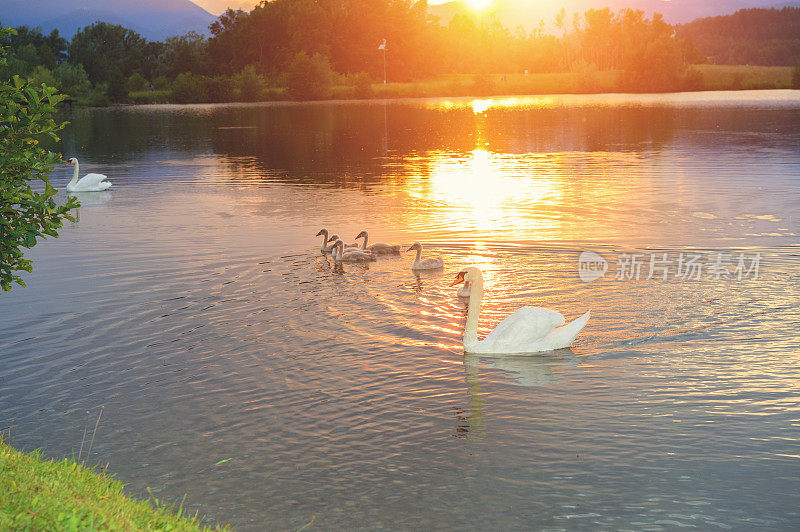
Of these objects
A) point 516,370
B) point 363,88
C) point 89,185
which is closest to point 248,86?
point 363,88

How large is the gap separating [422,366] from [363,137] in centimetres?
4917

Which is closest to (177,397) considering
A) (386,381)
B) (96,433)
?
(96,433)

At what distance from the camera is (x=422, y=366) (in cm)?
1248

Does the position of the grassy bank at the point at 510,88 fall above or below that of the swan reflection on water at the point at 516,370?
above

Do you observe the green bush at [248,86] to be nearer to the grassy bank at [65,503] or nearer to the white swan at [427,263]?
the white swan at [427,263]

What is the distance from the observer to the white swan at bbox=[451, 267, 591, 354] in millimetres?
12750

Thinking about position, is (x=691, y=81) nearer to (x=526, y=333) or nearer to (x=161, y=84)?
(x=161, y=84)

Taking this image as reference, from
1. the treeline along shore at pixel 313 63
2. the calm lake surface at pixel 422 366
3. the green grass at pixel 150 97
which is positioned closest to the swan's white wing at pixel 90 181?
the calm lake surface at pixel 422 366

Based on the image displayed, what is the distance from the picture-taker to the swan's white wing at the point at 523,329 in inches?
501

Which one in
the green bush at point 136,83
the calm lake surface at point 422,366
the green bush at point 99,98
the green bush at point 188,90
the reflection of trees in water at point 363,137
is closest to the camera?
the calm lake surface at point 422,366

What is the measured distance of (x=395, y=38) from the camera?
183625 mm

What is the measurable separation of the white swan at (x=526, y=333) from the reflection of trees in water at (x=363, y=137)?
2191cm

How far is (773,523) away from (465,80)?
171 m

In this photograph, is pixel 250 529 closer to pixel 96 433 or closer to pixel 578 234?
pixel 96 433
